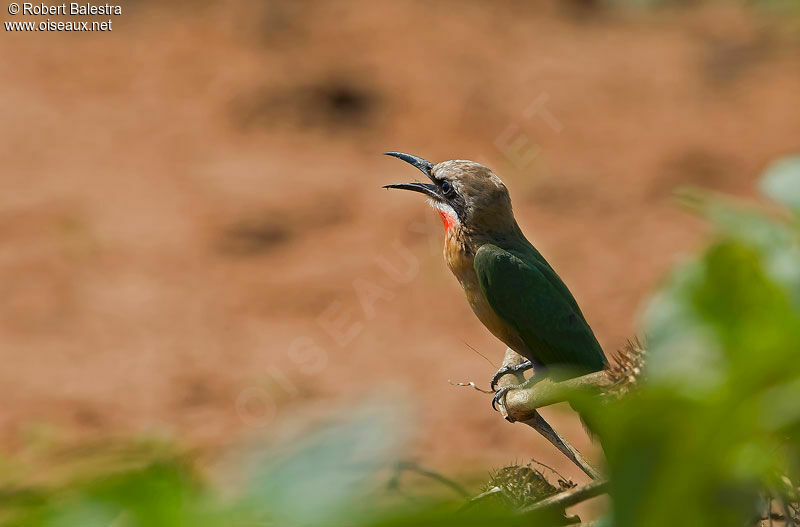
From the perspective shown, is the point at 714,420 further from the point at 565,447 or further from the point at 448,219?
the point at 448,219

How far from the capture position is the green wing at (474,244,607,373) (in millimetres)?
2803

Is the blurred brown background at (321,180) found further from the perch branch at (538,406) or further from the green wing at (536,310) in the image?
the perch branch at (538,406)

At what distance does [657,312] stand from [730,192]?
24.5 feet

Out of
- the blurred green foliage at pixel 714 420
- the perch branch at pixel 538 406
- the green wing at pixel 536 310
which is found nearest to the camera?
the blurred green foliage at pixel 714 420

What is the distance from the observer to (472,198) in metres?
3.00

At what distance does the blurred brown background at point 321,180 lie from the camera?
262 inches

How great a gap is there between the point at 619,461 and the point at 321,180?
8.13 m

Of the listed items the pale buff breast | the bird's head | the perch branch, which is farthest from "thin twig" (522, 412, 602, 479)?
the bird's head

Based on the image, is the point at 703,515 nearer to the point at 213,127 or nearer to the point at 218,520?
the point at 218,520

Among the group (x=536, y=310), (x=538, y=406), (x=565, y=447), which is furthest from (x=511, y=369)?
(x=538, y=406)

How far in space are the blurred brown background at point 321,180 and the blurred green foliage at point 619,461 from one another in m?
4.58

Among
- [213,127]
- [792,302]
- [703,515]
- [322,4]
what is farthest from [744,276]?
[322,4]

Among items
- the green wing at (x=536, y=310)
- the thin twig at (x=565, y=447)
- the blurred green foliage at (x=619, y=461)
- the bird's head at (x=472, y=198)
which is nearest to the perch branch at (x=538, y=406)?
the thin twig at (x=565, y=447)

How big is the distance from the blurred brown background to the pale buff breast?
227 centimetres
